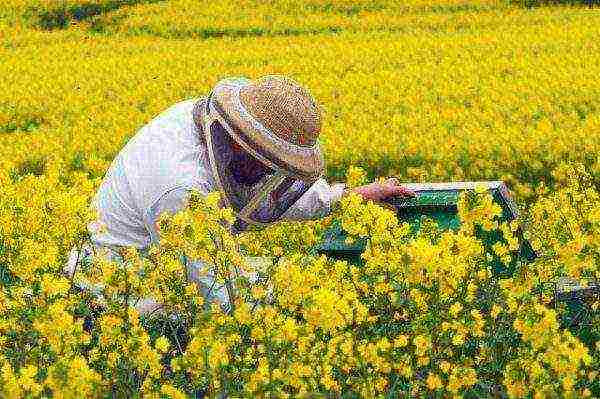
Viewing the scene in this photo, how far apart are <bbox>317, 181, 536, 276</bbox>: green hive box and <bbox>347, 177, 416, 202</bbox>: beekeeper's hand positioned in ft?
0.12

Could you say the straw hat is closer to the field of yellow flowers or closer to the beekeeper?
the beekeeper

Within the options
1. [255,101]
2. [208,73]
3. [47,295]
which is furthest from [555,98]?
[47,295]

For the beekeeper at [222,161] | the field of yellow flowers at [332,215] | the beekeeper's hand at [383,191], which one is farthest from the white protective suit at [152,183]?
the beekeeper's hand at [383,191]

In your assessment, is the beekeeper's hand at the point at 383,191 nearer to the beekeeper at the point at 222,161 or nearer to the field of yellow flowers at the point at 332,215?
the field of yellow flowers at the point at 332,215

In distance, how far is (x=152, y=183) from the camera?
3.67 metres

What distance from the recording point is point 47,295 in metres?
2.90

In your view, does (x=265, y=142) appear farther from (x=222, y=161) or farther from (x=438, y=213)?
(x=438, y=213)

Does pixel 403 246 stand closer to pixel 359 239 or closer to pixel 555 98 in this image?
pixel 359 239

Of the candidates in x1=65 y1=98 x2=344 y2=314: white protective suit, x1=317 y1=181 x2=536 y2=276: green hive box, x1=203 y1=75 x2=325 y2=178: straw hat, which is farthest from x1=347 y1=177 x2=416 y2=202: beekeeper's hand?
x1=65 y1=98 x2=344 y2=314: white protective suit

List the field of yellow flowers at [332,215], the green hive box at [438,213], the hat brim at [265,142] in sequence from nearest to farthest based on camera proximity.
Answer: the field of yellow flowers at [332,215], the hat brim at [265,142], the green hive box at [438,213]

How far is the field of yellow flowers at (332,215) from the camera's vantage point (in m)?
2.78

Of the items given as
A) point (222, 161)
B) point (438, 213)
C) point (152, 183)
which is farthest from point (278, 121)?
point (438, 213)

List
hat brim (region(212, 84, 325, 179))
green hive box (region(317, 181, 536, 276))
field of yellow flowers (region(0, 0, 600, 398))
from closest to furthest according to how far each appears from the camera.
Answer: field of yellow flowers (region(0, 0, 600, 398)), hat brim (region(212, 84, 325, 179)), green hive box (region(317, 181, 536, 276))

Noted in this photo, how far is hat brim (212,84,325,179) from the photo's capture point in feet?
11.5
